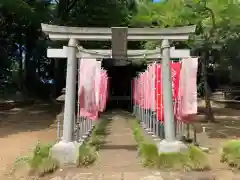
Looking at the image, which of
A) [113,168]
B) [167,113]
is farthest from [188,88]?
[113,168]

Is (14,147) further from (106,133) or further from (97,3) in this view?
(97,3)

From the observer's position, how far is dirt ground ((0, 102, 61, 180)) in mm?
10468

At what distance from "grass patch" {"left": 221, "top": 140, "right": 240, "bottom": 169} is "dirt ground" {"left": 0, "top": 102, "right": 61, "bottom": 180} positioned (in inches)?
208

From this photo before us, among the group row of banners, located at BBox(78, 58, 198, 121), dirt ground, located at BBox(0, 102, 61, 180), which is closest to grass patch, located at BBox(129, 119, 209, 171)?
row of banners, located at BBox(78, 58, 198, 121)

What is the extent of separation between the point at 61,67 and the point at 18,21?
17.8 feet

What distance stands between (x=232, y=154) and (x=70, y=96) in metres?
4.02

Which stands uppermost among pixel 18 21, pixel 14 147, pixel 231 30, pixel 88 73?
pixel 18 21

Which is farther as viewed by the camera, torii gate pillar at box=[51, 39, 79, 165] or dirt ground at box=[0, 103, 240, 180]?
torii gate pillar at box=[51, 39, 79, 165]

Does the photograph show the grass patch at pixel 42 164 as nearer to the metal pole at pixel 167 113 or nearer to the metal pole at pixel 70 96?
the metal pole at pixel 70 96

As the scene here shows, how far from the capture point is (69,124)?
7879 millimetres

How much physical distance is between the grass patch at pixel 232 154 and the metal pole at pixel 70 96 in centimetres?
367

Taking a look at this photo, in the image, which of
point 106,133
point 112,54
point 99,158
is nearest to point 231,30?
point 106,133

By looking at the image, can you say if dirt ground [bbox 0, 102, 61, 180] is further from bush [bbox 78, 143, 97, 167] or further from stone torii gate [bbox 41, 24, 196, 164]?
stone torii gate [bbox 41, 24, 196, 164]

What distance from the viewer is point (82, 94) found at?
28.3 feet
